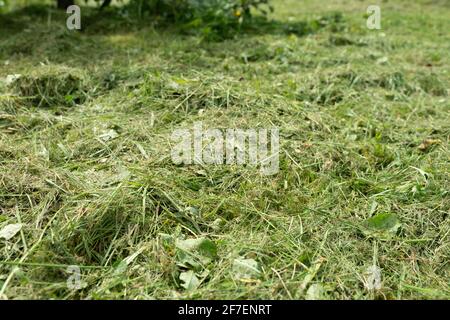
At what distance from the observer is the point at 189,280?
187cm

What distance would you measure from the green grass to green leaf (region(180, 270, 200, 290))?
29 millimetres

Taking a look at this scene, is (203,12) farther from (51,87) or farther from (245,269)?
(245,269)

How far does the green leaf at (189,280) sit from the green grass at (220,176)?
0.03 metres

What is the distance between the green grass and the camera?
6.27ft

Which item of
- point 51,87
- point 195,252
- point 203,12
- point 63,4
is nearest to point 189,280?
point 195,252

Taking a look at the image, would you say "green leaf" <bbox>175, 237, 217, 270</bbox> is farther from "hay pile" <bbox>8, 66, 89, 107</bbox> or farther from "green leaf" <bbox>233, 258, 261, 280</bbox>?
"hay pile" <bbox>8, 66, 89, 107</bbox>

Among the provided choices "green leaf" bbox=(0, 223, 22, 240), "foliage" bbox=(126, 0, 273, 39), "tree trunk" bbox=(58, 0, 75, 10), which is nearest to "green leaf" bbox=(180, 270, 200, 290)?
"green leaf" bbox=(0, 223, 22, 240)

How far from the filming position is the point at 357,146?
2.89m

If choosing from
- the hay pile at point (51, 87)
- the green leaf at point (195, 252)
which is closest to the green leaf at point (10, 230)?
the green leaf at point (195, 252)

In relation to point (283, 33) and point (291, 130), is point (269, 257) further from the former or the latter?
point (283, 33)

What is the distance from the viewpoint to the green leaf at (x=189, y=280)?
185 centimetres

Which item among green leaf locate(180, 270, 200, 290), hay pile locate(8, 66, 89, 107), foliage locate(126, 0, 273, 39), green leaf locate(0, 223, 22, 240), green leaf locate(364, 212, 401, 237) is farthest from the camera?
foliage locate(126, 0, 273, 39)

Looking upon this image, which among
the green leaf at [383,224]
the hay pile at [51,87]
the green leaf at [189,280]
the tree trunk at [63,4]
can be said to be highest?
the tree trunk at [63,4]

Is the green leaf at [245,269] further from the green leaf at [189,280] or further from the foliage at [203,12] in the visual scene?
the foliage at [203,12]
